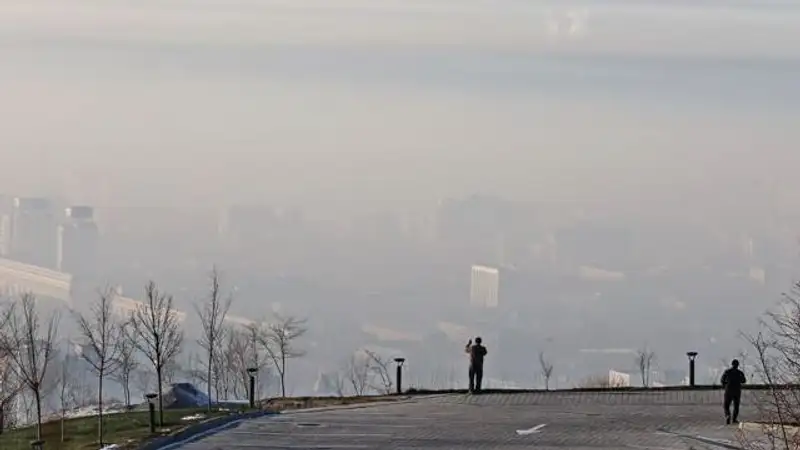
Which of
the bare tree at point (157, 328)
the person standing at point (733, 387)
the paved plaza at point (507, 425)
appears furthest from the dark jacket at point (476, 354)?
the bare tree at point (157, 328)

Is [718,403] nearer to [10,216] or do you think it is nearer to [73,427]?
[73,427]

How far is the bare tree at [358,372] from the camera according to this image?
5858 cm

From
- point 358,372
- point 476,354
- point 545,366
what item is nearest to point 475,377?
→ point 476,354

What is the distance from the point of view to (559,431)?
27.4 metres

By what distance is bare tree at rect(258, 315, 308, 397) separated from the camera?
5624cm

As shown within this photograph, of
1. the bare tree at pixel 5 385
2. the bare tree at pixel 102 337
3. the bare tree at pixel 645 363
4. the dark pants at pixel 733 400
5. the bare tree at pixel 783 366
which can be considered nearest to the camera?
the bare tree at pixel 783 366

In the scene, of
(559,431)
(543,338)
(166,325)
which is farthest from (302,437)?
(543,338)

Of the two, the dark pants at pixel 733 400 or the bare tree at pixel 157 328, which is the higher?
the bare tree at pixel 157 328

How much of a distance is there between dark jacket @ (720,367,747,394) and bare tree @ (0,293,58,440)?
47.6 feet

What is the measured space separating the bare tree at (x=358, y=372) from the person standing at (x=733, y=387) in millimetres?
27030

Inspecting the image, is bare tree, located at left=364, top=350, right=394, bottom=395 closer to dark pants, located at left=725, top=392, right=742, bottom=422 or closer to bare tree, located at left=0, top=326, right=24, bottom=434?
bare tree, located at left=0, top=326, right=24, bottom=434

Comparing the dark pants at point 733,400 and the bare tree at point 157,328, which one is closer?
the dark pants at point 733,400

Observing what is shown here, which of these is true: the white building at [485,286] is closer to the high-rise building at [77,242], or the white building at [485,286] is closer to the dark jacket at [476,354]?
the high-rise building at [77,242]

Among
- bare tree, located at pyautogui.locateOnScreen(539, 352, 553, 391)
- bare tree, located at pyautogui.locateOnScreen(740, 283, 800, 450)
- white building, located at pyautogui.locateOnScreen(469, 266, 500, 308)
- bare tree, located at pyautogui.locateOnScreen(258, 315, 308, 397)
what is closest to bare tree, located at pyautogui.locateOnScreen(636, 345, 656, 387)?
bare tree, located at pyautogui.locateOnScreen(539, 352, 553, 391)
